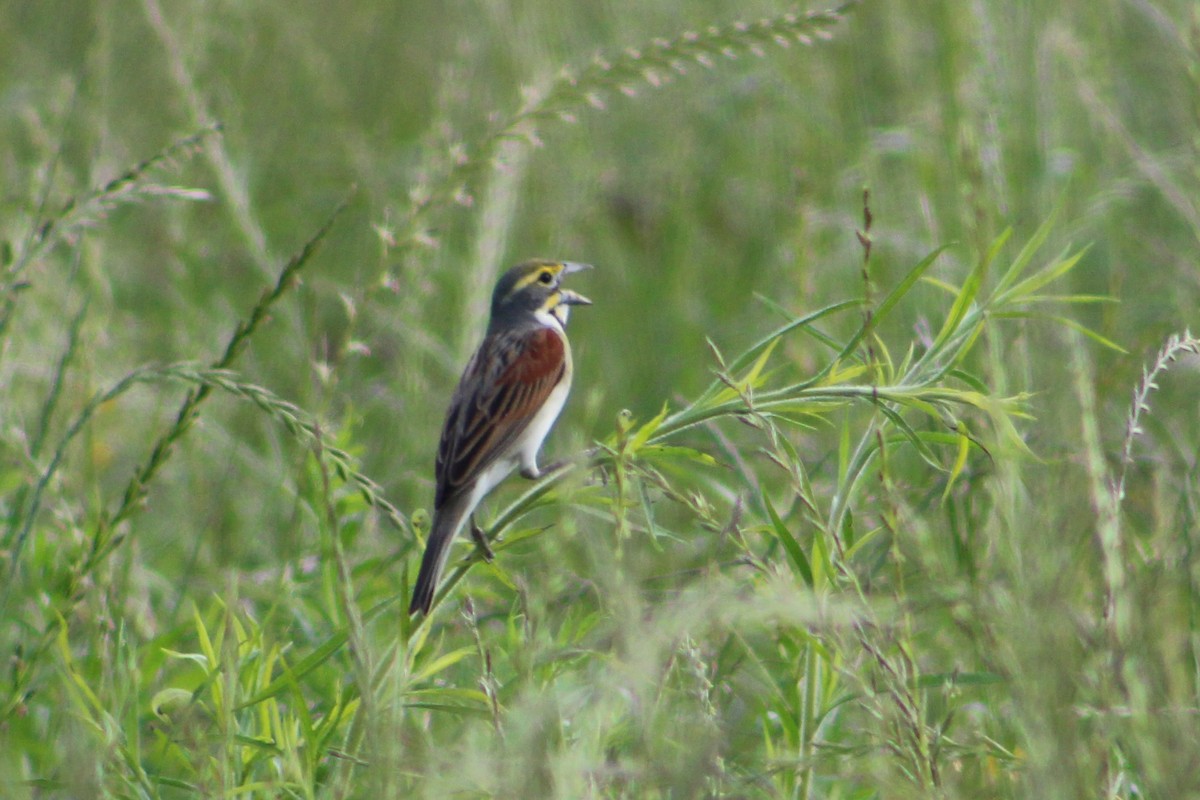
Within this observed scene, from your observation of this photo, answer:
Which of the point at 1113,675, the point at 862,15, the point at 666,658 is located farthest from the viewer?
the point at 862,15

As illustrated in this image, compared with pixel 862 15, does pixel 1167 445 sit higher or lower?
lower

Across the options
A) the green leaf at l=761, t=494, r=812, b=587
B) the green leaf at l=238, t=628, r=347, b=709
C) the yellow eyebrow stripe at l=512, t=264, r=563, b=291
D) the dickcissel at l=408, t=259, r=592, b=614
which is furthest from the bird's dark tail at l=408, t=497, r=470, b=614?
the yellow eyebrow stripe at l=512, t=264, r=563, b=291

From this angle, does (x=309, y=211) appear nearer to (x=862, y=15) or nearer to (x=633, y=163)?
(x=633, y=163)

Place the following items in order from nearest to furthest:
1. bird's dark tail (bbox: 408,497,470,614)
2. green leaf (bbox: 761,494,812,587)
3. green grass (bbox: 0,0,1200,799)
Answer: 1. green grass (bbox: 0,0,1200,799)
2. green leaf (bbox: 761,494,812,587)
3. bird's dark tail (bbox: 408,497,470,614)

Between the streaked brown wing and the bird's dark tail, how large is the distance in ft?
0.22

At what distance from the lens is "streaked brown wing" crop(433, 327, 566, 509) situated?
3.68 metres

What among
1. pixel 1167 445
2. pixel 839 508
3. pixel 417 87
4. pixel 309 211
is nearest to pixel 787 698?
pixel 839 508

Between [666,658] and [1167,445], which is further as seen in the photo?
[1167,445]

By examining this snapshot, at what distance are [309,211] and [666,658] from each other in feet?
20.3

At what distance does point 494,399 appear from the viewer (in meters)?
4.06

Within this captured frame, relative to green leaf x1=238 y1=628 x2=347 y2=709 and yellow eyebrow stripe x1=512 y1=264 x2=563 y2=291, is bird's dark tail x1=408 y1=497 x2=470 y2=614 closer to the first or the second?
green leaf x1=238 y1=628 x2=347 y2=709

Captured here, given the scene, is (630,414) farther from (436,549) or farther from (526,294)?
(526,294)

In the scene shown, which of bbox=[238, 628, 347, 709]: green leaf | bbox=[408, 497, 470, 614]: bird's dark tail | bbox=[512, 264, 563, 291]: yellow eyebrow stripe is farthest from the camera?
bbox=[512, 264, 563, 291]: yellow eyebrow stripe

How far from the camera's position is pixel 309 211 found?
7.83 meters
